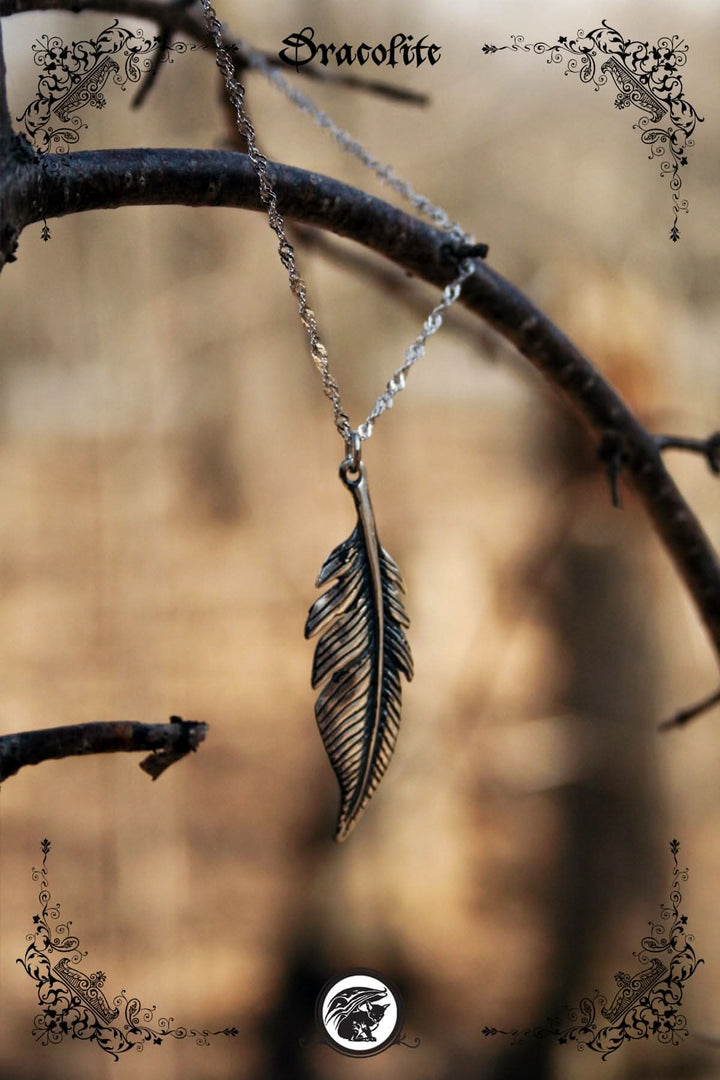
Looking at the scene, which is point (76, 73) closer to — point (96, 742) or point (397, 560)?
point (397, 560)

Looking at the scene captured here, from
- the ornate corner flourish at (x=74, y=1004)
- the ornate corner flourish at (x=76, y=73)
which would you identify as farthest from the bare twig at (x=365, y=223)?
the ornate corner flourish at (x=74, y=1004)

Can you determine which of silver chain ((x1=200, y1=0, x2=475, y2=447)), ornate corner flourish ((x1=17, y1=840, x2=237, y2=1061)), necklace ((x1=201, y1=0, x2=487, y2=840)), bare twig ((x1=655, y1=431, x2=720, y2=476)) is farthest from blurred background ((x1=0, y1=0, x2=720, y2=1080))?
necklace ((x1=201, y1=0, x2=487, y2=840))

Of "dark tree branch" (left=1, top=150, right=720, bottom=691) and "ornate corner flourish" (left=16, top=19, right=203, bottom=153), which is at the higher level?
"ornate corner flourish" (left=16, top=19, right=203, bottom=153)

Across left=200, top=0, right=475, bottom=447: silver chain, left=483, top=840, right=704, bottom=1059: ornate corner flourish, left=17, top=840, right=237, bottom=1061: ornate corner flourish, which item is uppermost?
left=200, top=0, right=475, bottom=447: silver chain

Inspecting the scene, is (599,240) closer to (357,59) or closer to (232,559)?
(357,59)

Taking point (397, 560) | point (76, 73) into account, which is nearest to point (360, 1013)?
point (397, 560)

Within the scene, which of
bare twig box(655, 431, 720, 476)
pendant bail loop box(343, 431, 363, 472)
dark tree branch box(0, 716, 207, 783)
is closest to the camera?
dark tree branch box(0, 716, 207, 783)

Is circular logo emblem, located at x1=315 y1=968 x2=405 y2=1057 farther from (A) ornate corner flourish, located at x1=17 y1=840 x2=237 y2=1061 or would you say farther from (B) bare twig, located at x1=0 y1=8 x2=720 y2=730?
(B) bare twig, located at x1=0 y1=8 x2=720 y2=730

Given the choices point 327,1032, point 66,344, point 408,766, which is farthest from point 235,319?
point 327,1032
